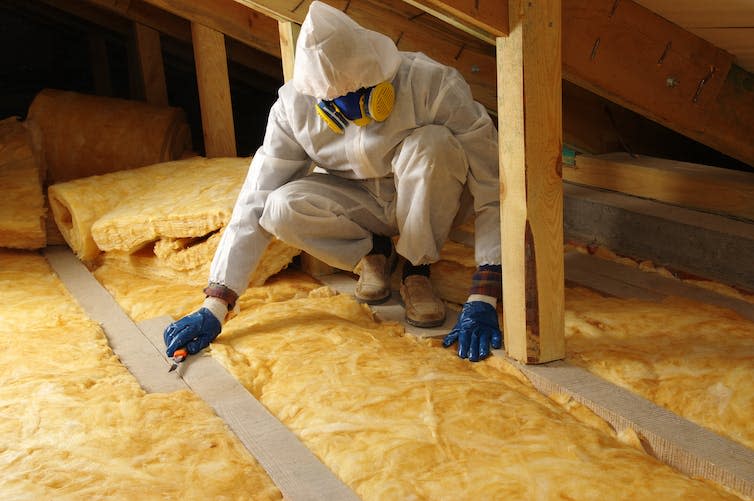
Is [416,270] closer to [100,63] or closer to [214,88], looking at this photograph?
[214,88]

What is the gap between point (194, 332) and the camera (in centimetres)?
249

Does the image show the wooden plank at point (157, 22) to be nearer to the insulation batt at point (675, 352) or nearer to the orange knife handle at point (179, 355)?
the orange knife handle at point (179, 355)

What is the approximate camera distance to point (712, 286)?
2.75m

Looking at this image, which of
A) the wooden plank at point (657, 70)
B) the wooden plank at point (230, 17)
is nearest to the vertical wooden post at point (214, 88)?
the wooden plank at point (230, 17)

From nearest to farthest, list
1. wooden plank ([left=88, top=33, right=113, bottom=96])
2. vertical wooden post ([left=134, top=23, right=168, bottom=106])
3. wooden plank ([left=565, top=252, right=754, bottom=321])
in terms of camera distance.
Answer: wooden plank ([left=565, top=252, right=754, bottom=321])
vertical wooden post ([left=134, top=23, right=168, bottom=106])
wooden plank ([left=88, top=33, right=113, bottom=96])

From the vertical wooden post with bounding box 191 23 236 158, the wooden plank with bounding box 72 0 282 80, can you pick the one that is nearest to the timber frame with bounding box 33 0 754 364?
the vertical wooden post with bounding box 191 23 236 158

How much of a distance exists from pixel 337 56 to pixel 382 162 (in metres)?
0.47

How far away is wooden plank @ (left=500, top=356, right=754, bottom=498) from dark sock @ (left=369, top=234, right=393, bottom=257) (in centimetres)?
97

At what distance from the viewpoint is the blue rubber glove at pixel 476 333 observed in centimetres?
236

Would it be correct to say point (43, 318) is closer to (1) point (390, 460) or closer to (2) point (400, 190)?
(2) point (400, 190)

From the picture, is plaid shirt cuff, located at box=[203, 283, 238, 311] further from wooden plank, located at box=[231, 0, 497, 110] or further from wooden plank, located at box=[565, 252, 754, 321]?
wooden plank, located at box=[565, 252, 754, 321]

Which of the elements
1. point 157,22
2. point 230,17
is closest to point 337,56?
point 230,17

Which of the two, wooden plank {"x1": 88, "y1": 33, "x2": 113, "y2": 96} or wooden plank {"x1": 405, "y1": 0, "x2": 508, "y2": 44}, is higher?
wooden plank {"x1": 405, "y1": 0, "x2": 508, "y2": 44}

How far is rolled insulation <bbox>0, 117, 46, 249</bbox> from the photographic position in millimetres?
3812
